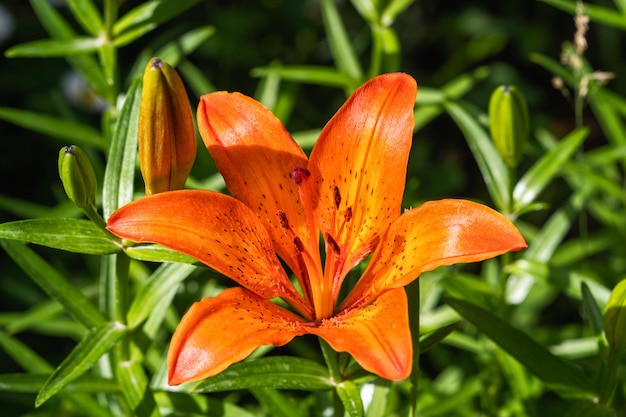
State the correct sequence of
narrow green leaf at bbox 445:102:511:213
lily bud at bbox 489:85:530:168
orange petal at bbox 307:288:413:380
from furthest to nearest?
narrow green leaf at bbox 445:102:511:213 → lily bud at bbox 489:85:530:168 → orange petal at bbox 307:288:413:380

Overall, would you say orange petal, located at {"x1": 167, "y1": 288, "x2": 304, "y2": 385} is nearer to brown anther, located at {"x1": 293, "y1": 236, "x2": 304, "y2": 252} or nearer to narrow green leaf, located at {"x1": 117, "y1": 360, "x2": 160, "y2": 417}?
brown anther, located at {"x1": 293, "y1": 236, "x2": 304, "y2": 252}

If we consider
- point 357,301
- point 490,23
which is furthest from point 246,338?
point 490,23

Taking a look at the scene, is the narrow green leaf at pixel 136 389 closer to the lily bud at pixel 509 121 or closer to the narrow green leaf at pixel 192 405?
the narrow green leaf at pixel 192 405

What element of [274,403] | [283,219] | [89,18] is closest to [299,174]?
[283,219]

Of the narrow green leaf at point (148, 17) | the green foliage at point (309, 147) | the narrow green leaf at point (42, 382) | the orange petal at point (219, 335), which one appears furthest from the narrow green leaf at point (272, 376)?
the narrow green leaf at point (148, 17)

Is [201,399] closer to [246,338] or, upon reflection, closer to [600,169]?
[246,338]

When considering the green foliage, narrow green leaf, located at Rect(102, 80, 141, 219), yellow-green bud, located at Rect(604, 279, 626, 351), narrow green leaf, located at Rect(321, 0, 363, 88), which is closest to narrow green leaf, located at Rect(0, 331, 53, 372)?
the green foliage
